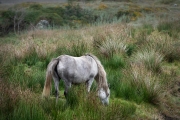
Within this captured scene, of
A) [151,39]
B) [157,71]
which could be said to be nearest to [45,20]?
[151,39]

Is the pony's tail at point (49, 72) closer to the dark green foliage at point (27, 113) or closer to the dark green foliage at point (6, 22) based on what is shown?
the dark green foliage at point (27, 113)

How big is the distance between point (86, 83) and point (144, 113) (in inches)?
67.2

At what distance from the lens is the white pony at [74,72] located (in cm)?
491

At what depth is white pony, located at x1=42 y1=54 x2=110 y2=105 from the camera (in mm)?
4906

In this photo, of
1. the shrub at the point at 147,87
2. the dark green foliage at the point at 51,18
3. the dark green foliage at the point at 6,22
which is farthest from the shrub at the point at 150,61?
the dark green foliage at the point at 6,22

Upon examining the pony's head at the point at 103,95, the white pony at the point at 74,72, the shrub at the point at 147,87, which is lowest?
the shrub at the point at 147,87

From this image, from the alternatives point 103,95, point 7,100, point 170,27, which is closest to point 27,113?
point 7,100

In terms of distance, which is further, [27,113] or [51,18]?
[51,18]

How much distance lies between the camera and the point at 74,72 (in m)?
5.00

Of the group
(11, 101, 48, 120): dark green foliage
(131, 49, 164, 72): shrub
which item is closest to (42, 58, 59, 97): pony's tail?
(11, 101, 48, 120): dark green foliage

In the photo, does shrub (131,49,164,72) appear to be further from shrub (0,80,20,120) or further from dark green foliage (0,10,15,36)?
dark green foliage (0,10,15,36)

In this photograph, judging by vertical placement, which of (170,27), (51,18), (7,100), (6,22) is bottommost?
(6,22)

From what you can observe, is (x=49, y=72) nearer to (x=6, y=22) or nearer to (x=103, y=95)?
(x=103, y=95)

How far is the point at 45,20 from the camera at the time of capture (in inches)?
Result: 1231
